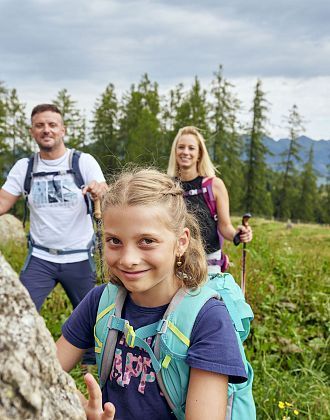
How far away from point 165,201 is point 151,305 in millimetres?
433

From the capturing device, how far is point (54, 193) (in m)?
4.74

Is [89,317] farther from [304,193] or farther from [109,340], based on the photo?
[304,193]

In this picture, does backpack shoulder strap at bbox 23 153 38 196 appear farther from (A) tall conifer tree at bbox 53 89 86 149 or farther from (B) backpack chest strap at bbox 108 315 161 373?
(A) tall conifer tree at bbox 53 89 86 149

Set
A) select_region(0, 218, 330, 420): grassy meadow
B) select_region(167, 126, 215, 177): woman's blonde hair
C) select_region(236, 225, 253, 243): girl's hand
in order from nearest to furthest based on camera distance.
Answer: select_region(0, 218, 330, 420): grassy meadow, select_region(236, 225, 253, 243): girl's hand, select_region(167, 126, 215, 177): woman's blonde hair

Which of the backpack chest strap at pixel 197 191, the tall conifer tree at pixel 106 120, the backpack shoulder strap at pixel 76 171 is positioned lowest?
the backpack chest strap at pixel 197 191

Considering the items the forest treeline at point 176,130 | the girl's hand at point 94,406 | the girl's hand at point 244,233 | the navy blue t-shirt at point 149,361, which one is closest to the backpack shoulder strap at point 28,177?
the girl's hand at point 244,233

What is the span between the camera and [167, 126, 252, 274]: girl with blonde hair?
4.93 meters

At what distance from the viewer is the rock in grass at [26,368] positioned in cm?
105

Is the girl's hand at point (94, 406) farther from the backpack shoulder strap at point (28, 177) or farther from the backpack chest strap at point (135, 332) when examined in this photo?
the backpack shoulder strap at point (28, 177)

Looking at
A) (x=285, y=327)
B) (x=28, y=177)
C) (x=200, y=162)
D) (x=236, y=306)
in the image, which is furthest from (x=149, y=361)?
(x=285, y=327)

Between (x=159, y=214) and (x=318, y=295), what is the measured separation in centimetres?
558

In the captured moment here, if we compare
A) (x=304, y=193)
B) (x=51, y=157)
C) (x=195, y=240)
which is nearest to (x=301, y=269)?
(x=51, y=157)

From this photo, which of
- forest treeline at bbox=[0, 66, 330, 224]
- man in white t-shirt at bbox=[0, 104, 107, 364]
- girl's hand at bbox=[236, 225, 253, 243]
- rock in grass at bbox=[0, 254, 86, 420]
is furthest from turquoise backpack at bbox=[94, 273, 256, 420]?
forest treeline at bbox=[0, 66, 330, 224]

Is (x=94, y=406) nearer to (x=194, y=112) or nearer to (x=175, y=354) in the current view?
(x=175, y=354)
